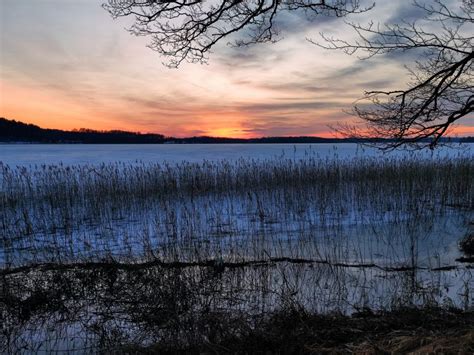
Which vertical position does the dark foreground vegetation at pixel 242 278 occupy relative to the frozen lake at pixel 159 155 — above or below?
below

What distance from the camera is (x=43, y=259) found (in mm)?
5602

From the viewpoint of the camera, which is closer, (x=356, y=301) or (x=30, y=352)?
(x=30, y=352)

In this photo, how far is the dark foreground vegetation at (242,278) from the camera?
10.6ft

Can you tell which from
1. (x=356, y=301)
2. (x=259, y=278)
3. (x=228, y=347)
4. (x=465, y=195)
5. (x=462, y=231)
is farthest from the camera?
(x=465, y=195)

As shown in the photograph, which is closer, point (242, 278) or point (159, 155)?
point (242, 278)

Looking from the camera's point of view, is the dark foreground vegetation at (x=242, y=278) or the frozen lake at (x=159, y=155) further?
the frozen lake at (x=159, y=155)

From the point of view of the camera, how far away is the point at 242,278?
4688 mm

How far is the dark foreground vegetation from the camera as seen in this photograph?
10.6ft

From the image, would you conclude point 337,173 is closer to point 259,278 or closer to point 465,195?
point 465,195

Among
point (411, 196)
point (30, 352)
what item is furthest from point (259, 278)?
point (411, 196)

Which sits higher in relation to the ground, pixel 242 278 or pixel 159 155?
pixel 159 155

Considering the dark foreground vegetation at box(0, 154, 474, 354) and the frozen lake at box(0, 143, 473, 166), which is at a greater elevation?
the frozen lake at box(0, 143, 473, 166)

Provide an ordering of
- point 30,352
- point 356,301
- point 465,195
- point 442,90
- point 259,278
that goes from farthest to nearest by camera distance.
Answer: point 465,195
point 442,90
point 259,278
point 356,301
point 30,352

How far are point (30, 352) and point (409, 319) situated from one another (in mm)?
3307
